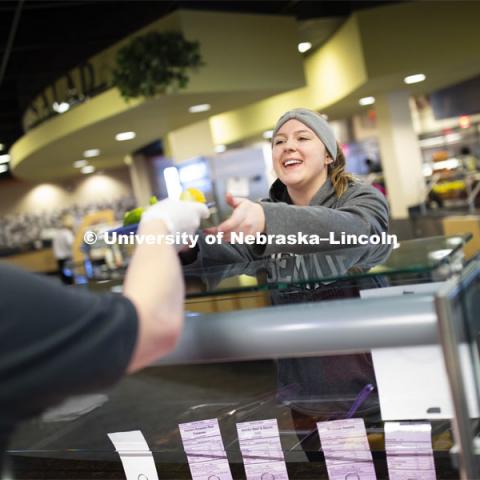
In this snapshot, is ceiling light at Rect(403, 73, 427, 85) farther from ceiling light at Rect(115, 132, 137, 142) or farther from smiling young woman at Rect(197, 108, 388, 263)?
smiling young woman at Rect(197, 108, 388, 263)

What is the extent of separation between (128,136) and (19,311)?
10.1 m

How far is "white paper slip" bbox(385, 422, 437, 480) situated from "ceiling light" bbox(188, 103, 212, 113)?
739 centimetres

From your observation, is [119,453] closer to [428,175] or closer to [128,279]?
[128,279]

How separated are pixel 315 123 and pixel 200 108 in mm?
7225

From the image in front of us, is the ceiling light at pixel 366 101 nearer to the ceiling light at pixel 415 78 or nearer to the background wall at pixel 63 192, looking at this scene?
the ceiling light at pixel 415 78

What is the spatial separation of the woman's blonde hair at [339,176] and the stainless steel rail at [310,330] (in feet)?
1.86

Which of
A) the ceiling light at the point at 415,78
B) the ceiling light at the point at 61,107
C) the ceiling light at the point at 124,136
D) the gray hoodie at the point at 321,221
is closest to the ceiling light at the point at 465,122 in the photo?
the ceiling light at the point at 415,78

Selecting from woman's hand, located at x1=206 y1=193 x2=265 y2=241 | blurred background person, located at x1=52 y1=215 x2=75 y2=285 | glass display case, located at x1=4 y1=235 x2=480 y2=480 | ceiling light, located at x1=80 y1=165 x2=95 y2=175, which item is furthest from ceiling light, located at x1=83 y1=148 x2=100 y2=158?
woman's hand, located at x1=206 y1=193 x2=265 y2=241

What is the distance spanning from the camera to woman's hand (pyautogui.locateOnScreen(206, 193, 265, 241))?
38.1 inches

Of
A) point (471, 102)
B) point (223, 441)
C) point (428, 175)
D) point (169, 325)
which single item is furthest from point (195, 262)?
point (428, 175)

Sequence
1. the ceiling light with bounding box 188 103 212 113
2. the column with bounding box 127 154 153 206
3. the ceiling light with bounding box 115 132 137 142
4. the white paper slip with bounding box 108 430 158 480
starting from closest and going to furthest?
the white paper slip with bounding box 108 430 158 480, the ceiling light with bounding box 188 103 212 113, the ceiling light with bounding box 115 132 137 142, the column with bounding box 127 154 153 206

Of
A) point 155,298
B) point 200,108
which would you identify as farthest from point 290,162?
point 200,108

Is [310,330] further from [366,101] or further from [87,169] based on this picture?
[87,169]

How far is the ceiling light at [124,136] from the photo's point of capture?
32.8 ft
